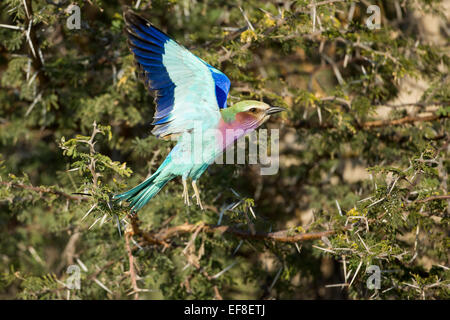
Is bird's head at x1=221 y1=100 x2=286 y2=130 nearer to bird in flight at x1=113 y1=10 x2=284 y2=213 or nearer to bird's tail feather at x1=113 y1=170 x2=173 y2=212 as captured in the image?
bird in flight at x1=113 y1=10 x2=284 y2=213

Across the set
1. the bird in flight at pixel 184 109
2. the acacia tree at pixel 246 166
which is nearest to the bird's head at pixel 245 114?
the bird in flight at pixel 184 109

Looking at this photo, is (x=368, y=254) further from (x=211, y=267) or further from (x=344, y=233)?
(x=211, y=267)

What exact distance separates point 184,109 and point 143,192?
0.50 m

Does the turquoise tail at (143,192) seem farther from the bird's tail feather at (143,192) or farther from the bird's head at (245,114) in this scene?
the bird's head at (245,114)

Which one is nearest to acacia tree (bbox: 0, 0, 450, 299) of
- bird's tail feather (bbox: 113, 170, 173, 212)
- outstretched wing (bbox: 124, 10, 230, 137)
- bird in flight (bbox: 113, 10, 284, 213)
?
bird's tail feather (bbox: 113, 170, 173, 212)

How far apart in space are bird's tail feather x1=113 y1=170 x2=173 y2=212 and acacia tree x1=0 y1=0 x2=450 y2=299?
4.4 inches

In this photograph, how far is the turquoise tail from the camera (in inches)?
101

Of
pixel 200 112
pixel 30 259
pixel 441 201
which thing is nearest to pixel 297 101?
pixel 200 112

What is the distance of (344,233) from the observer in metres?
2.66

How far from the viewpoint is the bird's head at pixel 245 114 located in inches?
107

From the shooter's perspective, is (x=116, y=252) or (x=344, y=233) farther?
(x=116, y=252)

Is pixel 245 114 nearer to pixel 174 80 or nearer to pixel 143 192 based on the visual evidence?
pixel 174 80

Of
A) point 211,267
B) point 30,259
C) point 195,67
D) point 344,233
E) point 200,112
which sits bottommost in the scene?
point 30,259

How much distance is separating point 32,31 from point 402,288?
8.68 ft
